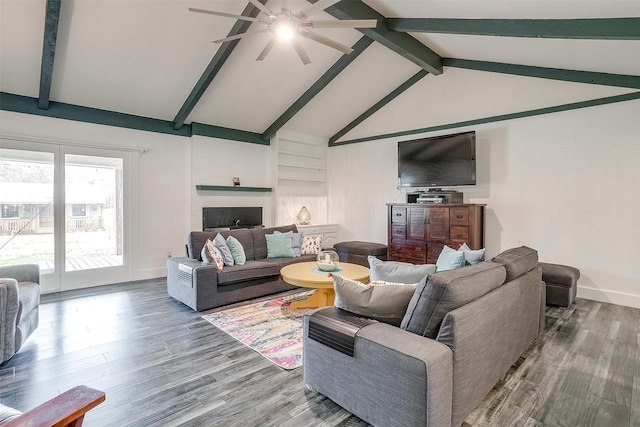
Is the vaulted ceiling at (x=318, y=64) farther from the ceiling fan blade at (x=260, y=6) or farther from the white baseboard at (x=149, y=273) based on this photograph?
the white baseboard at (x=149, y=273)

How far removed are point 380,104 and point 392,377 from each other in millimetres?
5705

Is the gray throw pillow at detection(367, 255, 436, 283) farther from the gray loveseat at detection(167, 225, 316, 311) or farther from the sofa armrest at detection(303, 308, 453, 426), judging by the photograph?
the gray loveseat at detection(167, 225, 316, 311)

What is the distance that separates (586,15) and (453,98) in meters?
2.59

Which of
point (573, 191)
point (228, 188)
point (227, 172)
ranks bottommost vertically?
point (573, 191)

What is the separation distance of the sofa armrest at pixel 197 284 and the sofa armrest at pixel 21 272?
1397mm

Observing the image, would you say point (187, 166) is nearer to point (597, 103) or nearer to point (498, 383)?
point (498, 383)

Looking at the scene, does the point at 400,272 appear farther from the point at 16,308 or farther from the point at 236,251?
the point at 16,308

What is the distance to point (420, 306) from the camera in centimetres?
185

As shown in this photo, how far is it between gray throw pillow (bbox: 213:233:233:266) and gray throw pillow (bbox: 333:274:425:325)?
2.53 metres

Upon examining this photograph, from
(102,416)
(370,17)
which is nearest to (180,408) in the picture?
(102,416)

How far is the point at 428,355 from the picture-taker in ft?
5.24

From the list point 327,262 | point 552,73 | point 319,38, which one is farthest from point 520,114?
point 327,262

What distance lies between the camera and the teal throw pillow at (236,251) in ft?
14.4

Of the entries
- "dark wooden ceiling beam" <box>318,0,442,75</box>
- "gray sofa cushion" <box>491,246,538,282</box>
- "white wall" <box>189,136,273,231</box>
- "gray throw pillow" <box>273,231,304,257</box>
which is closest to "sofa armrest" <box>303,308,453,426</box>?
"gray sofa cushion" <box>491,246,538,282</box>
